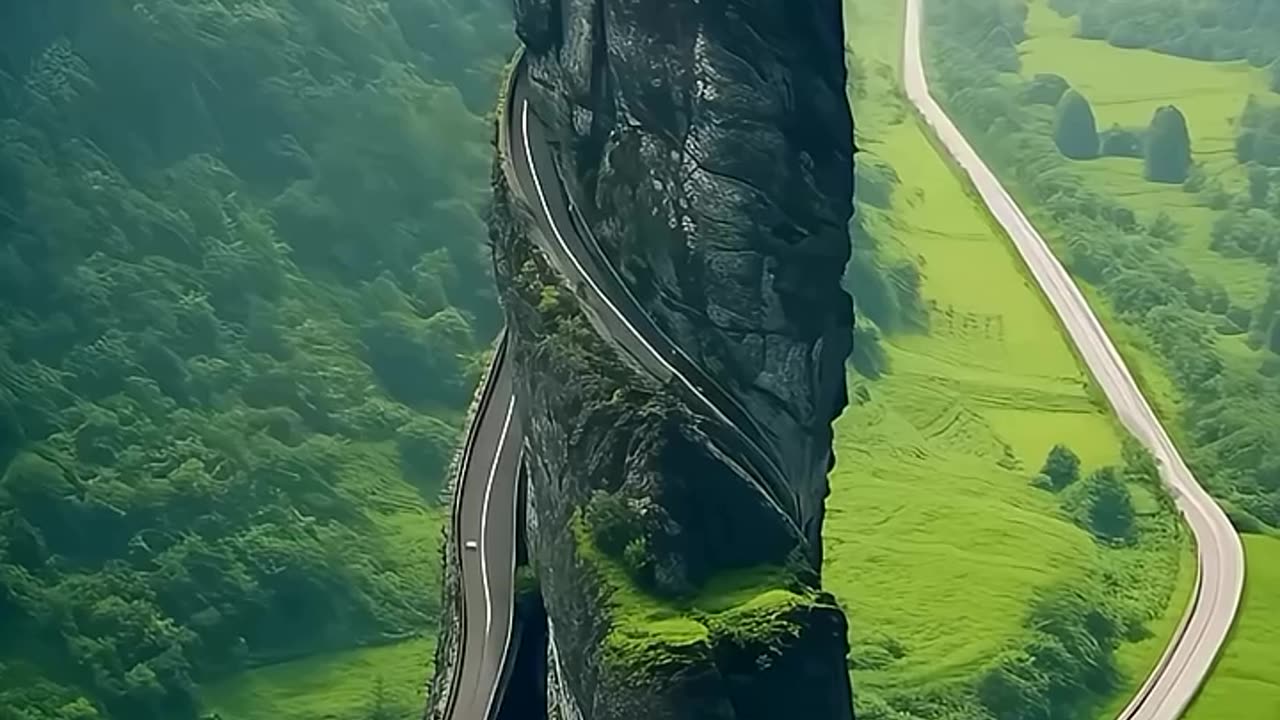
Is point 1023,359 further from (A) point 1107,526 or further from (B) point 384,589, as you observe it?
(B) point 384,589

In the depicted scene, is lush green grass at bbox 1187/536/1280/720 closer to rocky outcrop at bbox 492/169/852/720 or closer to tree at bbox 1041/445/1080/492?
tree at bbox 1041/445/1080/492

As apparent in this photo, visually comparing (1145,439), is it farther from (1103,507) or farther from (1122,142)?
(1122,142)

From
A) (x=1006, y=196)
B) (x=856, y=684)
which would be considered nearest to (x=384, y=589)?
(x=856, y=684)

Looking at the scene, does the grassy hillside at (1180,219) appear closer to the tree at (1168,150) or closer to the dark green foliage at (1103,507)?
the tree at (1168,150)

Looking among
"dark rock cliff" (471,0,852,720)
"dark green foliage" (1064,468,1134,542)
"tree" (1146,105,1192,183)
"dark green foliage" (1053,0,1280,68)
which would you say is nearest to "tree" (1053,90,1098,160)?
"tree" (1146,105,1192,183)

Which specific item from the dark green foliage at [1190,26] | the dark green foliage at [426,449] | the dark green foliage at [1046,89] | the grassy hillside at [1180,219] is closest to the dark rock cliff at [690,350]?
the grassy hillside at [1180,219]
